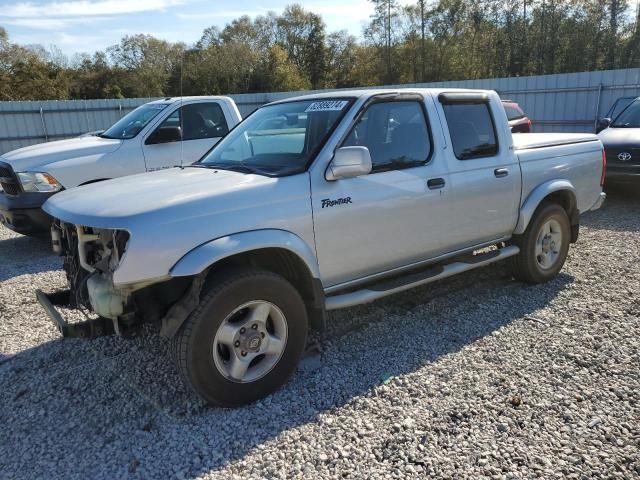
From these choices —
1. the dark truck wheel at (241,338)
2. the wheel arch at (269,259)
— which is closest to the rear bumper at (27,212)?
the wheel arch at (269,259)

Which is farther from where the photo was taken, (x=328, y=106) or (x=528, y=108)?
(x=528, y=108)

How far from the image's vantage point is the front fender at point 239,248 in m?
2.91

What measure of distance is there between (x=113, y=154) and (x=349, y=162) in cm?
490

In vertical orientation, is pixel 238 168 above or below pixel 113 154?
above

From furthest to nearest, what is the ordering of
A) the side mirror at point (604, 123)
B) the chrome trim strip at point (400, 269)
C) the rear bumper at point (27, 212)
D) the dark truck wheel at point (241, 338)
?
the side mirror at point (604, 123) < the rear bumper at point (27, 212) < the chrome trim strip at point (400, 269) < the dark truck wheel at point (241, 338)

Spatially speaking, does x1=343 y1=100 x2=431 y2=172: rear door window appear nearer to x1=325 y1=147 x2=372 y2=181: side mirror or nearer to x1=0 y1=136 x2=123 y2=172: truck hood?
x1=325 y1=147 x2=372 y2=181: side mirror

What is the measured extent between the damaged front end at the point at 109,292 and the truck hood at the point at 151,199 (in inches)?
5.0

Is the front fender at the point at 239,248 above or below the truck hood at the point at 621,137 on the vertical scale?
above

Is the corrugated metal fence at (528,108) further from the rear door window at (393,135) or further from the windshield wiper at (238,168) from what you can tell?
the windshield wiper at (238,168)

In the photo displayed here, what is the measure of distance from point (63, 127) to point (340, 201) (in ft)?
50.6

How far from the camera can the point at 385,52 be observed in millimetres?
45094

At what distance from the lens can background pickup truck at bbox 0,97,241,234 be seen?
6.67m

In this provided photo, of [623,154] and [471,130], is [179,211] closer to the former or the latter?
[471,130]

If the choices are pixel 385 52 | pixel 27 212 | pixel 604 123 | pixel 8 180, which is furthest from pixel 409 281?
pixel 385 52
